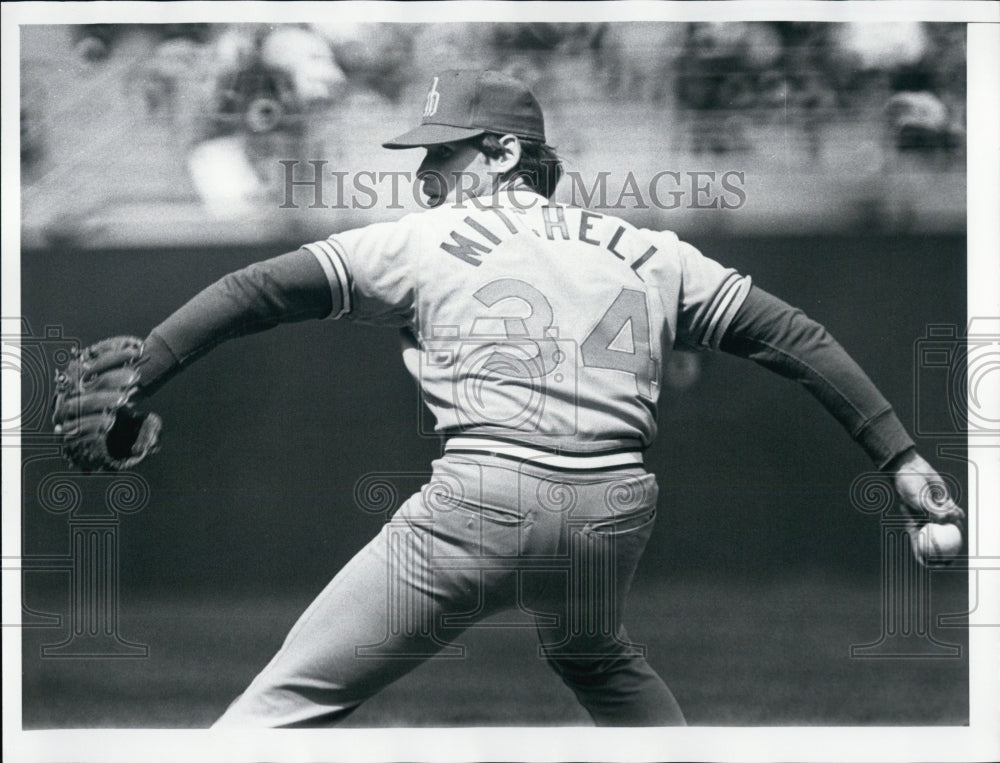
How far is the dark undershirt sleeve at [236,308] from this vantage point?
3.18 metres

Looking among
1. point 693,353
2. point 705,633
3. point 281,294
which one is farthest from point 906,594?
point 281,294

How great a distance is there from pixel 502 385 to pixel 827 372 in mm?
898

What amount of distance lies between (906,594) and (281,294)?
1922mm

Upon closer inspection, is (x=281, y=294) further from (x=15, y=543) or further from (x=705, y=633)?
(x=705, y=633)

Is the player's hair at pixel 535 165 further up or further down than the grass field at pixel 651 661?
further up

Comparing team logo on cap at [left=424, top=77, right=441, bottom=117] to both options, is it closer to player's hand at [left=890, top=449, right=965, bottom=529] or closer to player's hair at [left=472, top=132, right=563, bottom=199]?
player's hair at [left=472, top=132, right=563, bottom=199]

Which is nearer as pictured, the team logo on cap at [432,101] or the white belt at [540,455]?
the white belt at [540,455]

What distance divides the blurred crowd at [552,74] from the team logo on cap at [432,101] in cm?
3

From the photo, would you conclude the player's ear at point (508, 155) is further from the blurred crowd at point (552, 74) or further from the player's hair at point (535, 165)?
the blurred crowd at point (552, 74)

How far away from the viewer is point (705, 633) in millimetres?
3289

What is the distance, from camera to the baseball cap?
3.23 metres

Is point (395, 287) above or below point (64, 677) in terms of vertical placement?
above

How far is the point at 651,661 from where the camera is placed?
328 centimetres

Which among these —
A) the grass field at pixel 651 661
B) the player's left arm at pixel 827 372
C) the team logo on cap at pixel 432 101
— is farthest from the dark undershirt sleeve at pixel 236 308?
the player's left arm at pixel 827 372
